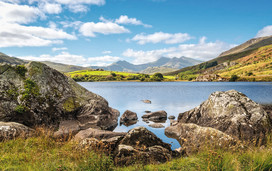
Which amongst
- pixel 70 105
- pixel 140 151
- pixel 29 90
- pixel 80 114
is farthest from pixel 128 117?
pixel 140 151

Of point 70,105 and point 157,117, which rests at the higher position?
point 70,105

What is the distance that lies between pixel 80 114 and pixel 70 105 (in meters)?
1.66

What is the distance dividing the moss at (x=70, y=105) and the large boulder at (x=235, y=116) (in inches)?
578

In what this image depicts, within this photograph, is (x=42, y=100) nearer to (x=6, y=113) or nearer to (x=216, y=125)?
(x=6, y=113)

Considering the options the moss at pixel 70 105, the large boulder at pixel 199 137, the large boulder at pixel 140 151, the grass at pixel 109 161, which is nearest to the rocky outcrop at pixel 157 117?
the large boulder at pixel 199 137

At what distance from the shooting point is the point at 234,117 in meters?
16.3

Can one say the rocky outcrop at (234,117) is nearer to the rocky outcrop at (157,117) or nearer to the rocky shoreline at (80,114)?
the rocky shoreline at (80,114)

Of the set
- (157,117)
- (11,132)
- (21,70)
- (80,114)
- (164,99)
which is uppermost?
(21,70)

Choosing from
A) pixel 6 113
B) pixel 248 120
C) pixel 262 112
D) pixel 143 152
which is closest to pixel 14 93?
pixel 6 113

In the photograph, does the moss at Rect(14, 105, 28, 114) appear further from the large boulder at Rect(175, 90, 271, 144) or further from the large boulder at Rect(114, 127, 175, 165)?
the large boulder at Rect(175, 90, 271, 144)

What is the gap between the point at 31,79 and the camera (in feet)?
61.4

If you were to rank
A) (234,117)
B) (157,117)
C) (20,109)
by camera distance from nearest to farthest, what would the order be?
(234,117) → (20,109) → (157,117)

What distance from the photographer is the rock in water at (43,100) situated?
16.9m

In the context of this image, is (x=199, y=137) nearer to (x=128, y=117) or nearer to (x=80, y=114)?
(x=80, y=114)
